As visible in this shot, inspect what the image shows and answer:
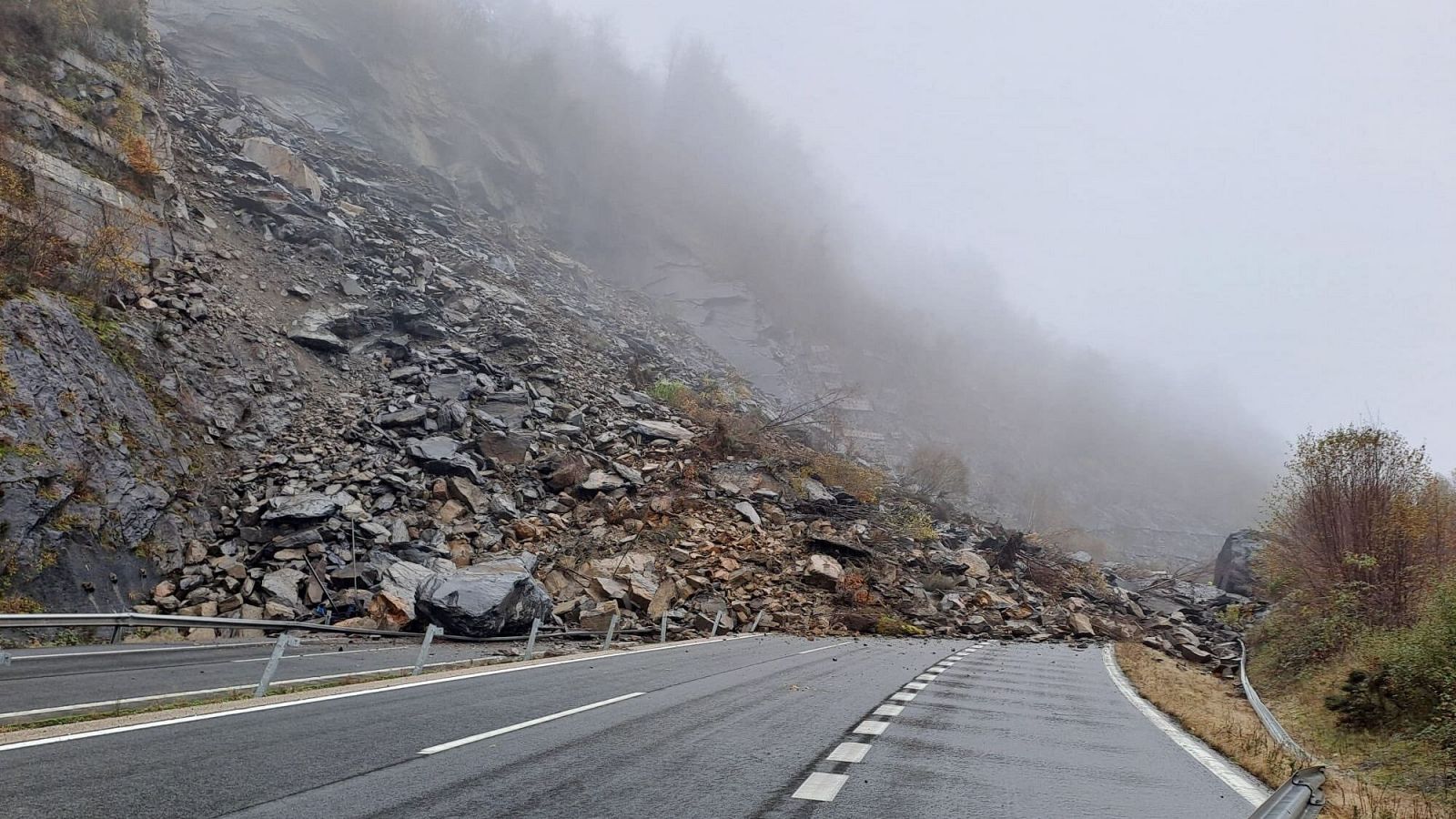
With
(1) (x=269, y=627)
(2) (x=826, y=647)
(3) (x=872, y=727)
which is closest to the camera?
(3) (x=872, y=727)

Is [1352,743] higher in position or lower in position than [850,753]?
lower

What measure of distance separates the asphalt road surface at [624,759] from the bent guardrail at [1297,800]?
0.60 metres

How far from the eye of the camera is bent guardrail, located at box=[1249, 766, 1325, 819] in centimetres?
369

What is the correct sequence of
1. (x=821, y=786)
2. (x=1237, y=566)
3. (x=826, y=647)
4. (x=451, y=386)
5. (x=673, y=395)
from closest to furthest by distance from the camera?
(x=821, y=786), (x=826, y=647), (x=451, y=386), (x=673, y=395), (x=1237, y=566)

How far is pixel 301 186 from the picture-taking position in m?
37.5

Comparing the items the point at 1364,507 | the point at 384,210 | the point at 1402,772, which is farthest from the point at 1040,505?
the point at 1402,772

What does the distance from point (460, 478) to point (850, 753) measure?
20670 millimetres

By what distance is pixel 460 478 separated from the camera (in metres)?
24.2

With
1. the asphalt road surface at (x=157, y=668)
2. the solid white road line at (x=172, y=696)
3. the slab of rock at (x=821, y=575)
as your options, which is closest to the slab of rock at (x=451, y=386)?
the asphalt road surface at (x=157, y=668)

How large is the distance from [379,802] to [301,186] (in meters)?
41.5

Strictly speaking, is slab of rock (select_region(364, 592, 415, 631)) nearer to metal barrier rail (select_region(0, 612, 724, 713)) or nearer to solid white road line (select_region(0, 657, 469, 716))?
metal barrier rail (select_region(0, 612, 724, 713))

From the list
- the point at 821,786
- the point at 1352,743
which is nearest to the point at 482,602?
the point at 821,786

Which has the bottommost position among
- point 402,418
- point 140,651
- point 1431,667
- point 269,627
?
point 140,651

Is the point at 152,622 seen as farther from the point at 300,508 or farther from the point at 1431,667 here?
the point at 1431,667
